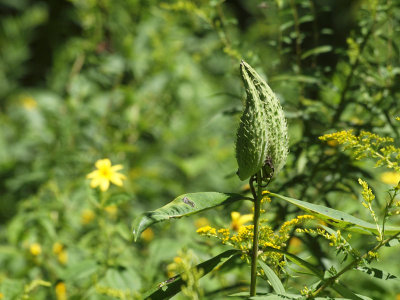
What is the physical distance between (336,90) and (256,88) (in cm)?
72

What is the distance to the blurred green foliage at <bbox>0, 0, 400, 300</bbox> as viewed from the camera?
1.49 m

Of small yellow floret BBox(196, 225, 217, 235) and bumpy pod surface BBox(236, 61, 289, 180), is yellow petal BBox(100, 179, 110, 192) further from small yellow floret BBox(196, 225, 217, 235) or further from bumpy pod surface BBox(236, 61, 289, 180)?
bumpy pod surface BBox(236, 61, 289, 180)

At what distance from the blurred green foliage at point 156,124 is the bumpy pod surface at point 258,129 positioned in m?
0.30

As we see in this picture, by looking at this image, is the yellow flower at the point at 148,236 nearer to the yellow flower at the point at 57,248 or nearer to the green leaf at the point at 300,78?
the yellow flower at the point at 57,248

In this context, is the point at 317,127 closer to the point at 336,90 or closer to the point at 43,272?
the point at 336,90

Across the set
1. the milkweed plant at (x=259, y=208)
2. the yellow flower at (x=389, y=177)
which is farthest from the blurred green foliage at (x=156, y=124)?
the milkweed plant at (x=259, y=208)

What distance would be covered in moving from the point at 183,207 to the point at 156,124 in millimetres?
1987

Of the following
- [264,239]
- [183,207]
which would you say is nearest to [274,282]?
[264,239]

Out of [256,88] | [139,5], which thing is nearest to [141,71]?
[139,5]

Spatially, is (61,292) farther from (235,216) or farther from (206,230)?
(206,230)

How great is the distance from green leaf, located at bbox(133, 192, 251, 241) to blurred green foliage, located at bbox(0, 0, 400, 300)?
12.6 inches

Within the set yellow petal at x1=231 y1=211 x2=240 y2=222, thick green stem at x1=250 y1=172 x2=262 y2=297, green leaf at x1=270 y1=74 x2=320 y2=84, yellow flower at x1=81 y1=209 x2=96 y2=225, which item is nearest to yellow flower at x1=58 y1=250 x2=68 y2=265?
yellow flower at x1=81 y1=209 x2=96 y2=225

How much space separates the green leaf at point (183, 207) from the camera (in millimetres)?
799

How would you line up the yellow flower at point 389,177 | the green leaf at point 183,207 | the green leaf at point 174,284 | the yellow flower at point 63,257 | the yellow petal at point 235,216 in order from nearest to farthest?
the green leaf at point 183,207
the green leaf at point 174,284
the yellow petal at point 235,216
the yellow flower at point 389,177
the yellow flower at point 63,257
